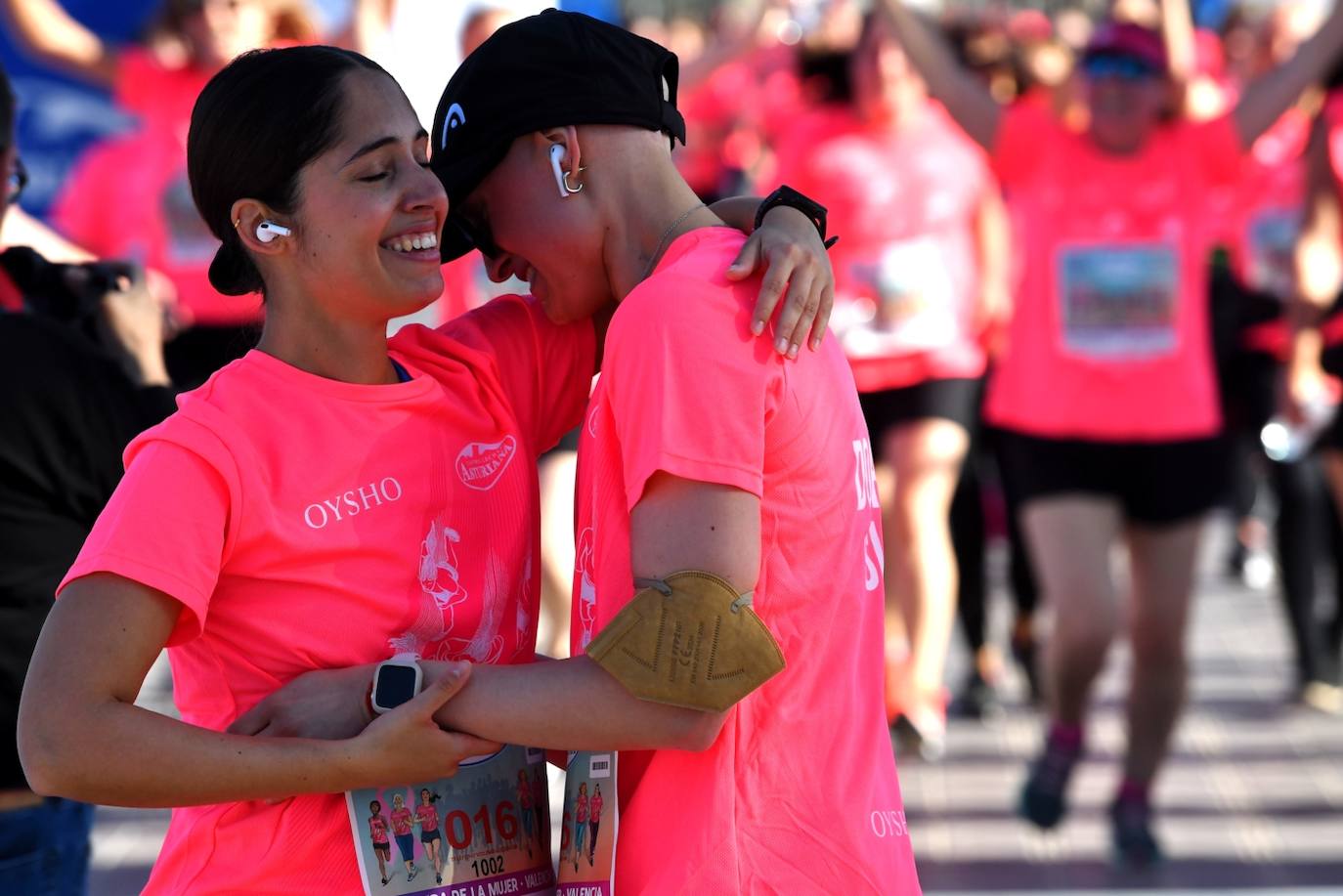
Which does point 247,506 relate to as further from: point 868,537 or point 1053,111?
point 1053,111

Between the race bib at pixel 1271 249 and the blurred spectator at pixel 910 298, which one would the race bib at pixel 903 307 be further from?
the race bib at pixel 1271 249

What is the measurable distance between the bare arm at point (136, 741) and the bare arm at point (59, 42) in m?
5.10

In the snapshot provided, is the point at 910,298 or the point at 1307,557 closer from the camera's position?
the point at 910,298

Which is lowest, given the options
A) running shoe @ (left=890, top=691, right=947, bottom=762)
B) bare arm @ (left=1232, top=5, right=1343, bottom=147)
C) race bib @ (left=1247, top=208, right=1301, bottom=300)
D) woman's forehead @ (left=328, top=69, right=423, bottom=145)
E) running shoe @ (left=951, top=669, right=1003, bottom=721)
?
woman's forehead @ (left=328, top=69, right=423, bottom=145)

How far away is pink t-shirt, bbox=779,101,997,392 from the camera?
6.39 meters

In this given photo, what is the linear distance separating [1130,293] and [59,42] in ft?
12.4

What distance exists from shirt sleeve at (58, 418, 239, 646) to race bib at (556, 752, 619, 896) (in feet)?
1.41

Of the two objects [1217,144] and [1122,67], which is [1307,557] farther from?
[1122,67]

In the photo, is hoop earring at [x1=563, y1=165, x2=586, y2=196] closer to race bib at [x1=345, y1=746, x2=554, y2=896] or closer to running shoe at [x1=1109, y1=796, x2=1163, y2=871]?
race bib at [x1=345, y1=746, x2=554, y2=896]

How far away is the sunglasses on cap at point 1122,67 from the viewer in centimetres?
535

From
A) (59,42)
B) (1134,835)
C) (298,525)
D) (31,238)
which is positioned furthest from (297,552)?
(59,42)

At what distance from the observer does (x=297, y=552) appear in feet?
6.19

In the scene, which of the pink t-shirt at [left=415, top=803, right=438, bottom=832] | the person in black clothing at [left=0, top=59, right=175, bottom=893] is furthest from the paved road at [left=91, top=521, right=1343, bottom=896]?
the pink t-shirt at [left=415, top=803, right=438, bottom=832]

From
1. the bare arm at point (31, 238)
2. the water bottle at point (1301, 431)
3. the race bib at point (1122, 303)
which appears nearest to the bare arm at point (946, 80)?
the race bib at point (1122, 303)
